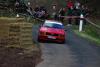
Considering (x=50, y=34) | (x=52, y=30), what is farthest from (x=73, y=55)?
(x=52, y=30)

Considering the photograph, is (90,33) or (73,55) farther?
(90,33)

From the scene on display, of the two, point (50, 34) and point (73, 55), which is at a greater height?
point (50, 34)

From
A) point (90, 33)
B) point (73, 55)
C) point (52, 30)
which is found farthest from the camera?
point (90, 33)

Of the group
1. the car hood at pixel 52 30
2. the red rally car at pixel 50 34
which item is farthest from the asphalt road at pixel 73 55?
the car hood at pixel 52 30

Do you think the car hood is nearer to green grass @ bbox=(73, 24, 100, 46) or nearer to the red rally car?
the red rally car

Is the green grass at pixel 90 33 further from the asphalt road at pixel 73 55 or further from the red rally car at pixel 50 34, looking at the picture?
the asphalt road at pixel 73 55

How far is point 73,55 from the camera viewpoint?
70.7ft

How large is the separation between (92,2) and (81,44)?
76.4 ft

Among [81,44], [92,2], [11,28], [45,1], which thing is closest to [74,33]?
[81,44]

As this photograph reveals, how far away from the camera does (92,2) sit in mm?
49719

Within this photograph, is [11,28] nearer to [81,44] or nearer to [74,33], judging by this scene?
[81,44]

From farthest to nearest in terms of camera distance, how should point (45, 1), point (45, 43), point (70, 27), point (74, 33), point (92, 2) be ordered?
point (45, 1)
point (92, 2)
point (70, 27)
point (74, 33)
point (45, 43)

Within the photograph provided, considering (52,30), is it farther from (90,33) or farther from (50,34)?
(90,33)

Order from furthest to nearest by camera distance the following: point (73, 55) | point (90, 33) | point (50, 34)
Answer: point (90, 33)
point (50, 34)
point (73, 55)
